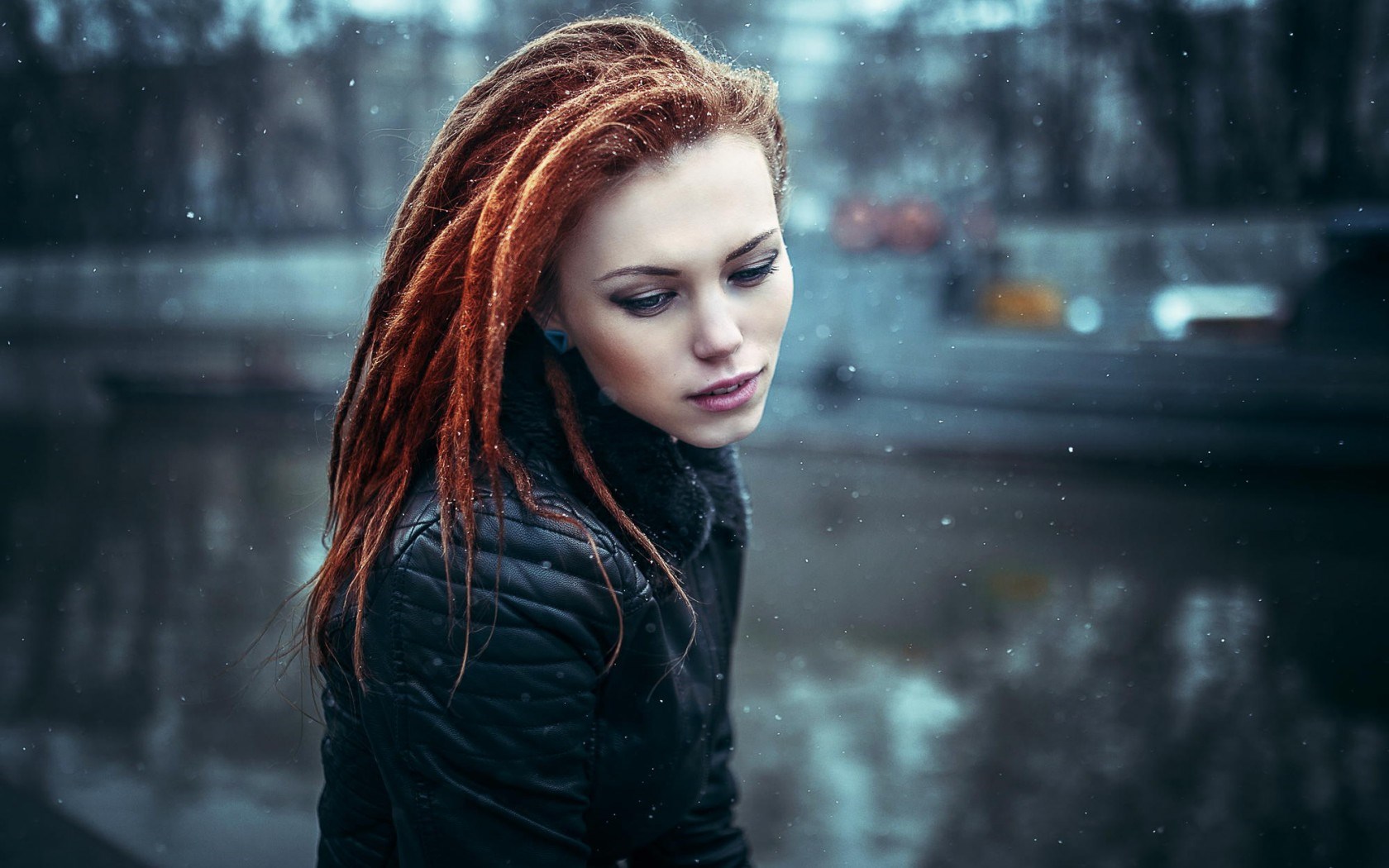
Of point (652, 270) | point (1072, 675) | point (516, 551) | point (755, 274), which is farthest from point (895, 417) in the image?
point (516, 551)

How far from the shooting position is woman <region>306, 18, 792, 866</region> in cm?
102

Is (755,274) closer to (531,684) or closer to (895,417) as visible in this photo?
(531,684)

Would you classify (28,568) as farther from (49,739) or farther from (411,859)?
(411,859)

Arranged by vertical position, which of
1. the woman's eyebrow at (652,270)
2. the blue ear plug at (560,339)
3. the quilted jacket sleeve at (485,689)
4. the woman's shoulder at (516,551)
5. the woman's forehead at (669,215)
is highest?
the woman's forehead at (669,215)

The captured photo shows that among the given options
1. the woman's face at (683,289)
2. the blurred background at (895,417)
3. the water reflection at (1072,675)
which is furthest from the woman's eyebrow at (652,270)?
the water reflection at (1072,675)

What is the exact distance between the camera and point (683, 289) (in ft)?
3.81

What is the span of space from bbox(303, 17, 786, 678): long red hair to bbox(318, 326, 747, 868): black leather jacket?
1.2 inches

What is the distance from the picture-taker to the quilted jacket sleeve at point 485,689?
1.00m

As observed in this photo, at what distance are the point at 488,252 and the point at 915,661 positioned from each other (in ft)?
11.9

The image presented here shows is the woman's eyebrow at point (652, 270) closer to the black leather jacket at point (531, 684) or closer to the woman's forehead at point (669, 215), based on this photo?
the woman's forehead at point (669, 215)

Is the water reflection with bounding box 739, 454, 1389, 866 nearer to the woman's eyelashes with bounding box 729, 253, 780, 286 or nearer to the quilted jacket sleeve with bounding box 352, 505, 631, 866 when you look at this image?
the quilted jacket sleeve with bounding box 352, 505, 631, 866

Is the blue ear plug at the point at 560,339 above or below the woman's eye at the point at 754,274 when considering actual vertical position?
below

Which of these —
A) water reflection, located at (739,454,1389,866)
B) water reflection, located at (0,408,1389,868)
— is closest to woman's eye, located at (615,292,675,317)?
water reflection, located at (0,408,1389,868)

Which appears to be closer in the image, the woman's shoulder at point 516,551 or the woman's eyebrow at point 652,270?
the woman's shoulder at point 516,551
